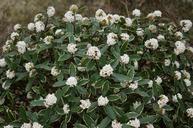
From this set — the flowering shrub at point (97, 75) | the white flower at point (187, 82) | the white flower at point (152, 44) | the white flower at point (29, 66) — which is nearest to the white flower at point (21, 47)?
the flowering shrub at point (97, 75)

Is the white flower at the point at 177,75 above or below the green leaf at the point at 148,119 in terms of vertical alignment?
above

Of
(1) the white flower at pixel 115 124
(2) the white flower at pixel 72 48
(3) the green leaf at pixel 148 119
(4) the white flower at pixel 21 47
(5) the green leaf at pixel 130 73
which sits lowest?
(3) the green leaf at pixel 148 119

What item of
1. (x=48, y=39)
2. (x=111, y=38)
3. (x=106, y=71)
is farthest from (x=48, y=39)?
(x=106, y=71)

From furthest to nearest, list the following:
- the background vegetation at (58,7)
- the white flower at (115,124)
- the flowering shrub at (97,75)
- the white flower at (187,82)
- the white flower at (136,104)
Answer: the background vegetation at (58,7) → the white flower at (187,82) → the white flower at (136,104) → the flowering shrub at (97,75) → the white flower at (115,124)

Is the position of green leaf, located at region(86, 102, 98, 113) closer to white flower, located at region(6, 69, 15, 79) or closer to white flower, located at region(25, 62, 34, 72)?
white flower, located at region(25, 62, 34, 72)

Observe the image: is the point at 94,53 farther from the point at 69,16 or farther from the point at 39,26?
the point at 39,26

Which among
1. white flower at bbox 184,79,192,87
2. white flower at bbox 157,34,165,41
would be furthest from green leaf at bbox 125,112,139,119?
white flower at bbox 157,34,165,41

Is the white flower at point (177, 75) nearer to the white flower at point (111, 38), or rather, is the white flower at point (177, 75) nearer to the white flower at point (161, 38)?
the white flower at point (161, 38)

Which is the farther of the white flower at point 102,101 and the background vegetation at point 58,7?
the background vegetation at point 58,7
